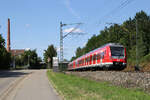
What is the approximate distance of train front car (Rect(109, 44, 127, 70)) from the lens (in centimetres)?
2614

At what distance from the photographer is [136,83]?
1474 cm

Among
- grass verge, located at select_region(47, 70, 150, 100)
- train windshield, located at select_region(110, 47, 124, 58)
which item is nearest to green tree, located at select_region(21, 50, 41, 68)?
train windshield, located at select_region(110, 47, 124, 58)

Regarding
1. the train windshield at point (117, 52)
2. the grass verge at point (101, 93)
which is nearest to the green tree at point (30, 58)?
the train windshield at point (117, 52)

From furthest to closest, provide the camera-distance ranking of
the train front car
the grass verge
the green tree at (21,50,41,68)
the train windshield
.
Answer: the green tree at (21,50,41,68), the train windshield, the train front car, the grass verge

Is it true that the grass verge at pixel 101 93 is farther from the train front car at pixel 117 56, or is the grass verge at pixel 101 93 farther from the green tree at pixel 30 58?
the green tree at pixel 30 58

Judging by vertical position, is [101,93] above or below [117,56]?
below

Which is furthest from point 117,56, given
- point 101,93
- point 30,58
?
point 30,58

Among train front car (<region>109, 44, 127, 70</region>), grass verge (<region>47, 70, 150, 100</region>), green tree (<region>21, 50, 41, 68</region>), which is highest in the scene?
green tree (<region>21, 50, 41, 68</region>)

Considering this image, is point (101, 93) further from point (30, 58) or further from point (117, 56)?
point (30, 58)

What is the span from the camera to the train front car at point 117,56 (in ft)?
85.8

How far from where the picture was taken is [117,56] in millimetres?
26500

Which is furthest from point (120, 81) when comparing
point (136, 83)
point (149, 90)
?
point (149, 90)

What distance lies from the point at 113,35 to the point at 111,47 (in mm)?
44759

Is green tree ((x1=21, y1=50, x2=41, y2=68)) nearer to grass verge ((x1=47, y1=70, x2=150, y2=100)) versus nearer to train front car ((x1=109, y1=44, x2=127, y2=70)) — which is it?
train front car ((x1=109, y1=44, x2=127, y2=70))
